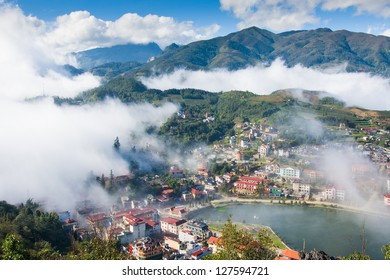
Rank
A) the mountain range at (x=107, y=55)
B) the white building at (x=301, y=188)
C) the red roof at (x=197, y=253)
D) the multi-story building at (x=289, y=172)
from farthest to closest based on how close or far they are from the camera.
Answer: the mountain range at (x=107, y=55) → the multi-story building at (x=289, y=172) → the white building at (x=301, y=188) → the red roof at (x=197, y=253)

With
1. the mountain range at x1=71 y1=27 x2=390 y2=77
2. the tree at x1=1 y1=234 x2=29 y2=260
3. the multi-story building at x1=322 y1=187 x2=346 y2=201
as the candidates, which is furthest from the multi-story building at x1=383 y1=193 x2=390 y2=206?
the mountain range at x1=71 y1=27 x2=390 y2=77

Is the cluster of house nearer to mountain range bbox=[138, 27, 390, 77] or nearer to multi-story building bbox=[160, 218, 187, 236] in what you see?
multi-story building bbox=[160, 218, 187, 236]

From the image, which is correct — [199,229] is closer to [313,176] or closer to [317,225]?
[317,225]

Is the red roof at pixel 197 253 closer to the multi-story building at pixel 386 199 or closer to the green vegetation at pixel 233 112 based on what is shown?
the multi-story building at pixel 386 199

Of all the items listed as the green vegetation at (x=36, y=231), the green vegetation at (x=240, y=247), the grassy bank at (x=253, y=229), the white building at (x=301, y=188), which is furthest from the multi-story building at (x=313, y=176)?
the green vegetation at (x=240, y=247)

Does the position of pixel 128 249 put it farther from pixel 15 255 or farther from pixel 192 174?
pixel 192 174
